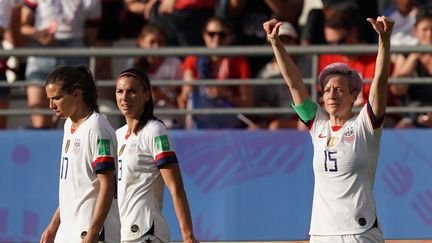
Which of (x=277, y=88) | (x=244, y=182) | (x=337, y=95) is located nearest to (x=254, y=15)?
(x=277, y=88)

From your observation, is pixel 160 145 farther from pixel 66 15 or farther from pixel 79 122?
pixel 66 15

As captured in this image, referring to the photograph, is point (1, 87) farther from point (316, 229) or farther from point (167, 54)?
point (316, 229)

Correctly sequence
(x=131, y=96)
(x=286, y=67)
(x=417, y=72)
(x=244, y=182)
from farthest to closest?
(x=417, y=72) → (x=244, y=182) → (x=131, y=96) → (x=286, y=67)

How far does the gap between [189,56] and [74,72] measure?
132 inches

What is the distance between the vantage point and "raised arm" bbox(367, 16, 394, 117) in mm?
7621

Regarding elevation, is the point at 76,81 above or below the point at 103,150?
above

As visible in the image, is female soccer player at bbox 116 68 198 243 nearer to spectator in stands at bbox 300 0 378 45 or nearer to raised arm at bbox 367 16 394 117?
raised arm at bbox 367 16 394 117

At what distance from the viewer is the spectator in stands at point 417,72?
36.9ft

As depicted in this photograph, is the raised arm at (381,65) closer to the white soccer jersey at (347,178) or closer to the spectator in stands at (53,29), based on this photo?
the white soccer jersey at (347,178)

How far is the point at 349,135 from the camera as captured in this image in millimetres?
7914

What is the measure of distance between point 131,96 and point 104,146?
714 mm

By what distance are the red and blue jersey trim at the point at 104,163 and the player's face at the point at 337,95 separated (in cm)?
140

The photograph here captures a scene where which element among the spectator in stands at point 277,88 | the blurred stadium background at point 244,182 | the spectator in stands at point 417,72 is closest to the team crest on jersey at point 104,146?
the blurred stadium background at point 244,182

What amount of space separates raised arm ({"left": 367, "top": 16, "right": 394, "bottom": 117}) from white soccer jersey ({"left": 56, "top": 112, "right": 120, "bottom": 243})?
164cm
